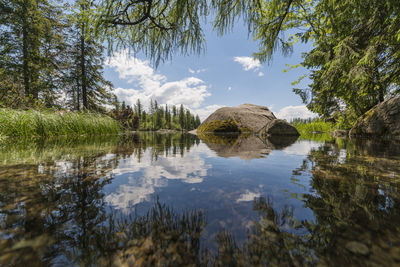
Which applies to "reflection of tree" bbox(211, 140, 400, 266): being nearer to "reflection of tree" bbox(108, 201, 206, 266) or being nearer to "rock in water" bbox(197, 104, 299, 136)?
"reflection of tree" bbox(108, 201, 206, 266)

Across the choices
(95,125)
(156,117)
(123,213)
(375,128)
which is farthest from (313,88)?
(156,117)

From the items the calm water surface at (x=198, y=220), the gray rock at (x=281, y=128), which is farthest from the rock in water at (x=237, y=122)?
the calm water surface at (x=198, y=220)

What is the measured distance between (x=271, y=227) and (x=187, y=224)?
0.39 meters

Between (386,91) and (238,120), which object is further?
(238,120)

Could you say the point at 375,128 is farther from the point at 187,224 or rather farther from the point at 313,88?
the point at 187,224

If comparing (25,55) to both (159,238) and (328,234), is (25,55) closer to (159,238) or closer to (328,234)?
(159,238)

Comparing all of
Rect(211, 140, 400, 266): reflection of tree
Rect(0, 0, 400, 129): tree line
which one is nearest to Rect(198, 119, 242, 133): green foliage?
Rect(0, 0, 400, 129): tree line

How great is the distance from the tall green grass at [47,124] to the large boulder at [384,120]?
38.0ft

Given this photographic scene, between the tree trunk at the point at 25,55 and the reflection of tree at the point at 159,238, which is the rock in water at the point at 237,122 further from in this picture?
the tree trunk at the point at 25,55

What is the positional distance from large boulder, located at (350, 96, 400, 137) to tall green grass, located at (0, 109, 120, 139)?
38.0ft

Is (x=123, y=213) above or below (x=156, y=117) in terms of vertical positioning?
below

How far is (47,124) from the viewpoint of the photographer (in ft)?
18.3

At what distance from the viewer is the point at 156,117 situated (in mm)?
49594

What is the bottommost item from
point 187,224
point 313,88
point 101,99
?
point 187,224
